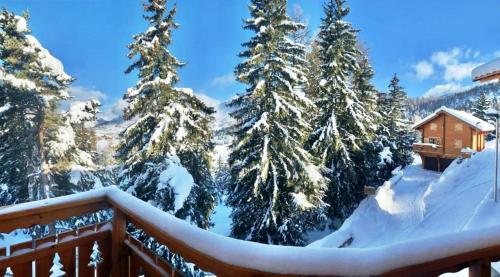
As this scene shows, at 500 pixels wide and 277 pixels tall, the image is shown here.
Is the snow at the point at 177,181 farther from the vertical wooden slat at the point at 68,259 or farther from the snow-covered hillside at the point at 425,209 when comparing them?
the vertical wooden slat at the point at 68,259

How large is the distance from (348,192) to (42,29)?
1498 centimetres

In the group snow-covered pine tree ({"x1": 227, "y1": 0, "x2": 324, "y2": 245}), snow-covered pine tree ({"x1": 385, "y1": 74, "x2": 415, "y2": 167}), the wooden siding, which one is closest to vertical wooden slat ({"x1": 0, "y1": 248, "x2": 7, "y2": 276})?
snow-covered pine tree ({"x1": 227, "y1": 0, "x2": 324, "y2": 245})

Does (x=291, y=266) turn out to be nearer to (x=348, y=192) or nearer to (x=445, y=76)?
(x=348, y=192)

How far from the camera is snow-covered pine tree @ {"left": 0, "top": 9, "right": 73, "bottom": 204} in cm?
1199

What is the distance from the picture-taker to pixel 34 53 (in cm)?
1261

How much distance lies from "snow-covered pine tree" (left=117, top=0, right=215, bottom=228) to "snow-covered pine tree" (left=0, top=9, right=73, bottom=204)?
9.42ft

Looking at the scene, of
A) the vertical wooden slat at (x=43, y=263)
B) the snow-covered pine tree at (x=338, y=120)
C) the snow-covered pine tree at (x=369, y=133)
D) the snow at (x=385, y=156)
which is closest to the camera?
the vertical wooden slat at (x=43, y=263)

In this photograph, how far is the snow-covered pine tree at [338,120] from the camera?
1578cm

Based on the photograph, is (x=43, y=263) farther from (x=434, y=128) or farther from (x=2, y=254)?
(x=434, y=128)

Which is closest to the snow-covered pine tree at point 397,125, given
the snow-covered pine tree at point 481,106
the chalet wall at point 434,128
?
the chalet wall at point 434,128

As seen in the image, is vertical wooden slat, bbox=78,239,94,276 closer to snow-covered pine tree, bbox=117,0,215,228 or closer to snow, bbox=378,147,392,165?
snow-covered pine tree, bbox=117,0,215,228

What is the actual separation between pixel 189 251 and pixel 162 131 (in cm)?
955

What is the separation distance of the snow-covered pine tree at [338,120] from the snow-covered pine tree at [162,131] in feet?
20.7

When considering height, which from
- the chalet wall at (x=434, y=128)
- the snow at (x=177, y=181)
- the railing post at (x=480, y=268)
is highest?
the chalet wall at (x=434, y=128)
